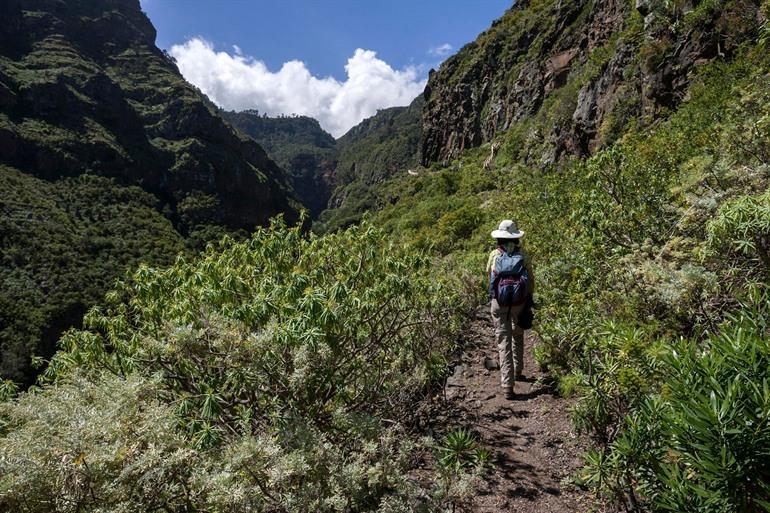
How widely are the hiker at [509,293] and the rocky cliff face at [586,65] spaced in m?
9.81

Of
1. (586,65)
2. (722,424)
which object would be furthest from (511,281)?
(586,65)

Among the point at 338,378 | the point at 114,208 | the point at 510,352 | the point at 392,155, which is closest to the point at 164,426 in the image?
the point at 338,378

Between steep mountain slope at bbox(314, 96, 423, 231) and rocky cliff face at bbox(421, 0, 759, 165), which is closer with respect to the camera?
rocky cliff face at bbox(421, 0, 759, 165)

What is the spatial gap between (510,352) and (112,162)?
86.6 meters

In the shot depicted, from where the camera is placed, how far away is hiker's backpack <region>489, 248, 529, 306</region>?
455cm

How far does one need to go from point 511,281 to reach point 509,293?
0.13 metres

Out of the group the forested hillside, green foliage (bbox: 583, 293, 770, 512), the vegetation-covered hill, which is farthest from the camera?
the vegetation-covered hill

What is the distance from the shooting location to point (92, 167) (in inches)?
2783

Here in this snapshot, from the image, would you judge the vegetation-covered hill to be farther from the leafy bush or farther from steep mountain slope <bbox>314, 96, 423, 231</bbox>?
the leafy bush

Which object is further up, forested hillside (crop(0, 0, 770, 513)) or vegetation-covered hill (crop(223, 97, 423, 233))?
vegetation-covered hill (crop(223, 97, 423, 233))

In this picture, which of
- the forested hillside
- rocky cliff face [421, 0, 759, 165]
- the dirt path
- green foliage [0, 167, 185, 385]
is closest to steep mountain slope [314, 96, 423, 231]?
green foliage [0, 167, 185, 385]

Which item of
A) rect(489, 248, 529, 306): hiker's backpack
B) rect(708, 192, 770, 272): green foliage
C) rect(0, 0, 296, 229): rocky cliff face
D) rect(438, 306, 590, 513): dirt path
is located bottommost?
rect(438, 306, 590, 513): dirt path

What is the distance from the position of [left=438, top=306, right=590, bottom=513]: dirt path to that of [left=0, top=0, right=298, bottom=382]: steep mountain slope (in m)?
42.3

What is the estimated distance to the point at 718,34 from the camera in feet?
34.4
